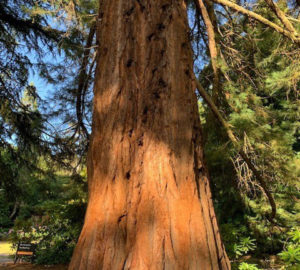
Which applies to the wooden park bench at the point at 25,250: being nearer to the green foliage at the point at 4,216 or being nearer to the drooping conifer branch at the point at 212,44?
the drooping conifer branch at the point at 212,44

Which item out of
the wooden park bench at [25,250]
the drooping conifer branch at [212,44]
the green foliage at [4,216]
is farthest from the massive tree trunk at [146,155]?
the green foliage at [4,216]

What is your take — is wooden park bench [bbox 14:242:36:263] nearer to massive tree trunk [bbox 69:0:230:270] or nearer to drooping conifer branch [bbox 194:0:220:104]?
drooping conifer branch [bbox 194:0:220:104]

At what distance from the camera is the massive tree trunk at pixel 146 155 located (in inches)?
77.0

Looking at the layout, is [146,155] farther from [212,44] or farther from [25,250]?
[25,250]

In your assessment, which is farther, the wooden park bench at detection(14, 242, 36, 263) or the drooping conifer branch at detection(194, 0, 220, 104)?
the wooden park bench at detection(14, 242, 36, 263)

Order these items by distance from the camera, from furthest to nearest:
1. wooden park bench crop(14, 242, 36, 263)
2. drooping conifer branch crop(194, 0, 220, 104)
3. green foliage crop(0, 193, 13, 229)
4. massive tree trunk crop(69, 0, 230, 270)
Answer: green foliage crop(0, 193, 13, 229), wooden park bench crop(14, 242, 36, 263), drooping conifer branch crop(194, 0, 220, 104), massive tree trunk crop(69, 0, 230, 270)

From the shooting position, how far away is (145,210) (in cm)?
200

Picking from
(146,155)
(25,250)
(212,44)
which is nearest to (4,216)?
(25,250)

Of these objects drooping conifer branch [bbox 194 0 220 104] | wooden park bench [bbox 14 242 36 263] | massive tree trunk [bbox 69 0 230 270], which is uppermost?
drooping conifer branch [bbox 194 0 220 104]

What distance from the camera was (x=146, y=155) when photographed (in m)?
2.12

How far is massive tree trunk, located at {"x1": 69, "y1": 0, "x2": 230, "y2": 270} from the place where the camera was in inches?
77.0

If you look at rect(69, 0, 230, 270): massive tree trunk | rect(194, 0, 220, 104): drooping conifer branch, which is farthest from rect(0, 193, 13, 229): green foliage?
rect(69, 0, 230, 270): massive tree trunk

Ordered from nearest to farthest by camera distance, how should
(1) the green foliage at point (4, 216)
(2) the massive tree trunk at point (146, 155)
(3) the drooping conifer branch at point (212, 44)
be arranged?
(2) the massive tree trunk at point (146, 155) → (3) the drooping conifer branch at point (212, 44) → (1) the green foliage at point (4, 216)

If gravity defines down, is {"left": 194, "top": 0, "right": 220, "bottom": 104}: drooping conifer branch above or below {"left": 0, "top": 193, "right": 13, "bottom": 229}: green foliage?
above
